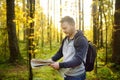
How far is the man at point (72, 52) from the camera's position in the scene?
4188mm

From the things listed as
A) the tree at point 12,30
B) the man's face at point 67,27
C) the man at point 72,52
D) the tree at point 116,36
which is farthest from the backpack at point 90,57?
the tree at point 12,30

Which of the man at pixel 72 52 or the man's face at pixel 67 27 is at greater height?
the man's face at pixel 67 27

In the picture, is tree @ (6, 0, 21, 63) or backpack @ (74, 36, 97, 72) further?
tree @ (6, 0, 21, 63)

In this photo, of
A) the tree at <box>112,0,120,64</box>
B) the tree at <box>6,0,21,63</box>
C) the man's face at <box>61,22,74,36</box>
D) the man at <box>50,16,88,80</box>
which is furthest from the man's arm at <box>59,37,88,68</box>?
the tree at <box>6,0,21,63</box>

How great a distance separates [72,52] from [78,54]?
198mm

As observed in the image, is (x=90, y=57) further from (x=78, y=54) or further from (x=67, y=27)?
(x=67, y=27)

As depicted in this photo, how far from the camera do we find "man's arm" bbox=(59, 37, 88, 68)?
4.17 m

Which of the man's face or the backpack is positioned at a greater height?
the man's face

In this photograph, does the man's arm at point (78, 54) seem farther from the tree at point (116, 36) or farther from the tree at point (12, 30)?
the tree at point (12, 30)

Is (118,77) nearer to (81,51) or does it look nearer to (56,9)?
(81,51)

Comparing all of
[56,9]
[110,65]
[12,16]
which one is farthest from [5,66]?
[56,9]

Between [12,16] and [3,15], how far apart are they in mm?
7041

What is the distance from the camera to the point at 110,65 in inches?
541

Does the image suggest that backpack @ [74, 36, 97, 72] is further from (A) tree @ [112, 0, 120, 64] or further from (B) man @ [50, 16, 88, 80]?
(A) tree @ [112, 0, 120, 64]
